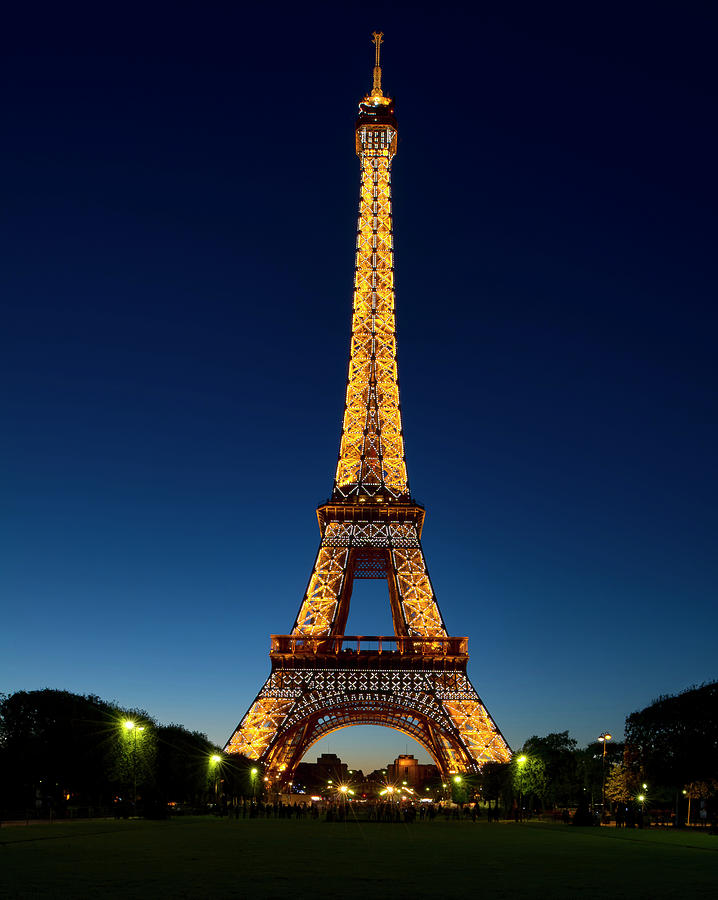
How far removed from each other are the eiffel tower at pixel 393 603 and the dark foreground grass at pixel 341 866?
37.3 metres

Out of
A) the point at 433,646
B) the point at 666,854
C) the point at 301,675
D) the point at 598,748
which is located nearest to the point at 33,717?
the point at 301,675

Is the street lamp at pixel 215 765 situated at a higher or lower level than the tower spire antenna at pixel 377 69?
lower

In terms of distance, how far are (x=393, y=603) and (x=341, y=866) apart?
67.3 meters

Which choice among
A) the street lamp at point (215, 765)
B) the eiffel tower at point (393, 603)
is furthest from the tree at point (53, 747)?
the eiffel tower at point (393, 603)

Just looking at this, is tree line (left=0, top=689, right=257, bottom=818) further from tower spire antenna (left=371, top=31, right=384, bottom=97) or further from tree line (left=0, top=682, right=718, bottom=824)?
tower spire antenna (left=371, top=31, right=384, bottom=97)

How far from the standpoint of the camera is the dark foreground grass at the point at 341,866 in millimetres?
18266

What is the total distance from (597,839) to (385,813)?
89.9 ft

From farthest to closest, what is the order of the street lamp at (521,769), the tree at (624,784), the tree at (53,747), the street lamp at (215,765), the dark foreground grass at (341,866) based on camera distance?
the street lamp at (215,765), the tree at (624,784), the street lamp at (521,769), the tree at (53,747), the dark foreground grass at (341,866)

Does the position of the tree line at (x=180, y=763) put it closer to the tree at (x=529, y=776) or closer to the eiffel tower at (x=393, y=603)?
the tree at (x=529, y=776)

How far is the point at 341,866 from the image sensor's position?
2422cm

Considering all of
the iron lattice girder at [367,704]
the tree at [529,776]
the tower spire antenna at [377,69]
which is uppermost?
the tower spire antenna at [377,69]

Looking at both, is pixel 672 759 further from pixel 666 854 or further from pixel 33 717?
pixel 33 717

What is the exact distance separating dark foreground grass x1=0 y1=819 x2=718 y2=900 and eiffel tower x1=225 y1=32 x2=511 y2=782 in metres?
37.3

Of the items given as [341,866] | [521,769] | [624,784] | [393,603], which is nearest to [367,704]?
[393,603]
